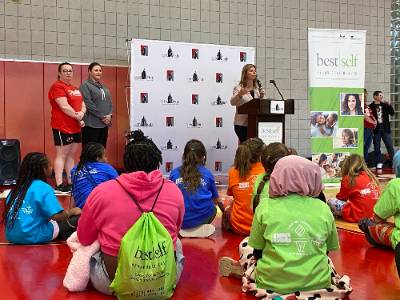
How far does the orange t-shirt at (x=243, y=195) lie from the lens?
4.04 metres

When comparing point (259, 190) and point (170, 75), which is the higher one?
point (170, 75)

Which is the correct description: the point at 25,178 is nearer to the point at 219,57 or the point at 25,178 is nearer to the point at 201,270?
the point at 201,270

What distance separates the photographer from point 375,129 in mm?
9570

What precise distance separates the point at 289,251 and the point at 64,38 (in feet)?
20.4

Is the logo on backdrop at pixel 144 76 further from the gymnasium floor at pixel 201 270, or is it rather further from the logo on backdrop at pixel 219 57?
the gymnasium floor at pixel 201 270

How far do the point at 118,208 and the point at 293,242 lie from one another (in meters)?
0.86

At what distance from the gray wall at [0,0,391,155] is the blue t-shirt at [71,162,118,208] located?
162 inches

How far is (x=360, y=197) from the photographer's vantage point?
452 cm

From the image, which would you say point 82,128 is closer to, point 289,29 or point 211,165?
point 211,165

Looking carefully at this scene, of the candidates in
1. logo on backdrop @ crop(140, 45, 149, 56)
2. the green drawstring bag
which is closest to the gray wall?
logo on backdrop @ crop(140, 45, 149, 56)

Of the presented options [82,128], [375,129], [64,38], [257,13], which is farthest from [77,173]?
[375,129]

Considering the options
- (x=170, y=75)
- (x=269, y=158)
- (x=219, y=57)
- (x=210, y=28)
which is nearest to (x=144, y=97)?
(x=170, y=75)

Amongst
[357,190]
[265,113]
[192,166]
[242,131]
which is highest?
[265,113]

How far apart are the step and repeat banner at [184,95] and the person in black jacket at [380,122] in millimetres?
3019
